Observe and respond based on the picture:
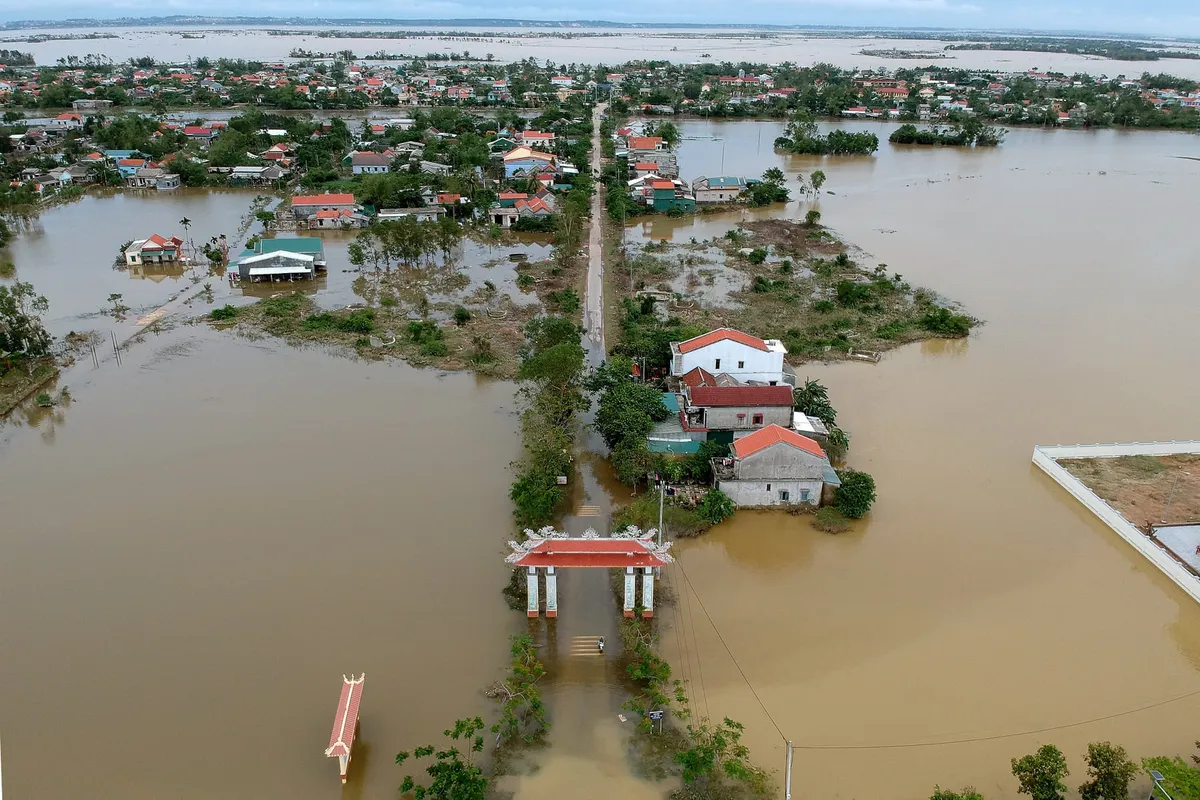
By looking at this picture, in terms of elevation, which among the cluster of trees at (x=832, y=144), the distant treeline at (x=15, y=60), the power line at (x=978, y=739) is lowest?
the power line at (x=978, y=739)

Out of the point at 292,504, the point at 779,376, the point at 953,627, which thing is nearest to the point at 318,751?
the point at 292,504

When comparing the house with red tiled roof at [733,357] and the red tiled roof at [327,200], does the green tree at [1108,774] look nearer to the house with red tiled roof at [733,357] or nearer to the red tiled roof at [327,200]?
the house with red tiled roof at [733,357]

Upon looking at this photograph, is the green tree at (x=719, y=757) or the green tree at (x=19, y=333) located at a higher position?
the green tree at (x=19, y=333)

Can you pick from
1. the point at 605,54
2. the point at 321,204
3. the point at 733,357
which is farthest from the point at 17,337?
the point at 605,54

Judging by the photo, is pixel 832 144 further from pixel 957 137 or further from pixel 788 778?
pixel 788 778

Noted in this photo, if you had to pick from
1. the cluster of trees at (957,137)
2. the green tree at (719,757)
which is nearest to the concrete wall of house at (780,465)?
the green tree at (719,757)

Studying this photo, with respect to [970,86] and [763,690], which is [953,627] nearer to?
[763,690]

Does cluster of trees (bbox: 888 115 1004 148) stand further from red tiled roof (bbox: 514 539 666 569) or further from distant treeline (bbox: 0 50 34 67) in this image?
distant treeline (bbox: 0 50 34 67)
